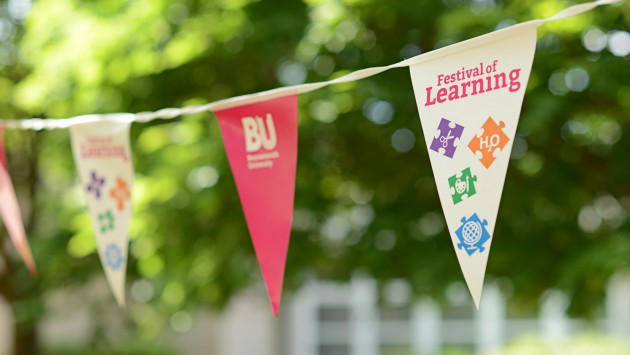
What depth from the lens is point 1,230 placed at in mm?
12023

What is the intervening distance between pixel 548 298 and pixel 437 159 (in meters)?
3.97

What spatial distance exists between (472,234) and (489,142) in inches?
12.2

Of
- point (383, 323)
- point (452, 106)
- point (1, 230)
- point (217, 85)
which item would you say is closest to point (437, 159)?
point (452, 106)

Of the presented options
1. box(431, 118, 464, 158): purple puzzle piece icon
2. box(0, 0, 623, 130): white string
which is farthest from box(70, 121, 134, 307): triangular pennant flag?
box(431, 118, 464, 158): purple puzzle piece icon

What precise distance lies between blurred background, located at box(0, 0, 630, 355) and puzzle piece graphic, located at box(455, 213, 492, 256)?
92.4 inches

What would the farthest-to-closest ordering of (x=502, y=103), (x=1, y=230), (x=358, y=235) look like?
(x=1, y=230)
(x=358, y=235)
(x=502, y=103)

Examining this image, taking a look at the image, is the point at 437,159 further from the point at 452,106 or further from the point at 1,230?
the point at 1,230

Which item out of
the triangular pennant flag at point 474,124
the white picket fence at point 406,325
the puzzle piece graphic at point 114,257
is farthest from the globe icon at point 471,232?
the white picket fence at point 406,325

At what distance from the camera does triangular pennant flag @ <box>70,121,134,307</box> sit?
5289 mm

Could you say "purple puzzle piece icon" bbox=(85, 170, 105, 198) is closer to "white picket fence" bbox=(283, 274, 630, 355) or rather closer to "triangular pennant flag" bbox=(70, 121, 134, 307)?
"triangular pennant flag" bbox=(70, 121, 134, 307)

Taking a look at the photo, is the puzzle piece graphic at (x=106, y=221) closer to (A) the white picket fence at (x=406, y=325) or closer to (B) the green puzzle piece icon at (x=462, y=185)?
(B) the green puzzle piece icon at (x=462, y=185)

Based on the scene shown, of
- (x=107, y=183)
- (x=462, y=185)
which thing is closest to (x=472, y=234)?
(x=462, y=185)

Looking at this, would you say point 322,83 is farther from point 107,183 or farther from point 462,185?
point 107,183

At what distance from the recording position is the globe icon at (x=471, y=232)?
3.57 metres
